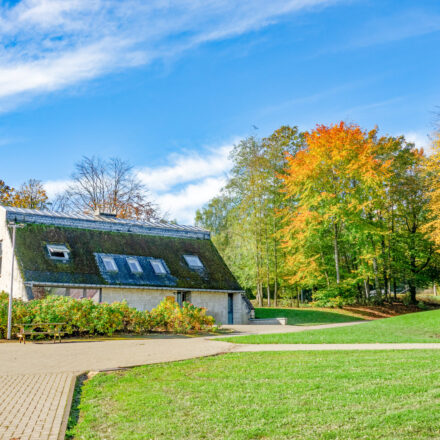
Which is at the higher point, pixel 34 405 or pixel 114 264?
pixel 114 264

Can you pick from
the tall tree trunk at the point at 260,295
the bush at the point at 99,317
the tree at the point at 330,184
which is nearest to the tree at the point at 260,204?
the tall tree trunk at the point at 260,295

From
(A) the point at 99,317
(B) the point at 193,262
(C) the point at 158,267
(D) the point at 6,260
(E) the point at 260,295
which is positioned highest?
(D) the point at 6,260

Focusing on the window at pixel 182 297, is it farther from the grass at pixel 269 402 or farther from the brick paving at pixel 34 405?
the brick paving at pixel 34 405

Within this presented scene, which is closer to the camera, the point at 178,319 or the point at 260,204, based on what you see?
the point at 178,319

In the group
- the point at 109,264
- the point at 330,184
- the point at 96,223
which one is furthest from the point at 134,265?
the point at 330,184

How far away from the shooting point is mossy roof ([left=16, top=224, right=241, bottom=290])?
79.9 feet

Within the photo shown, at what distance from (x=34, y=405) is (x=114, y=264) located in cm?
1912

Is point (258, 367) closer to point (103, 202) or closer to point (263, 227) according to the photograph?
point (263, 227)

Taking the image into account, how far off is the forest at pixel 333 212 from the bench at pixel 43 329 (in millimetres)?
19291

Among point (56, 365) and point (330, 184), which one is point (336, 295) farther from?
point (56, 365)

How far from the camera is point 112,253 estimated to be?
27500 mm

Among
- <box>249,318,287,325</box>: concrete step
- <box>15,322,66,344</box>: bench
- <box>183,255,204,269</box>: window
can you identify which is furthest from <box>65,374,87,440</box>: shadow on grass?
<box>249,318,287,325</box>: concrete step

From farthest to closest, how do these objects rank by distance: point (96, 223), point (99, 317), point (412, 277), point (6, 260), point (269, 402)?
point (412, 277) < point (96, 223) < point (6, 260) < point (99, 317) < point (269, 402)

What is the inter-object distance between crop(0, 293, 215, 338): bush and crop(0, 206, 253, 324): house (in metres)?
3.92
